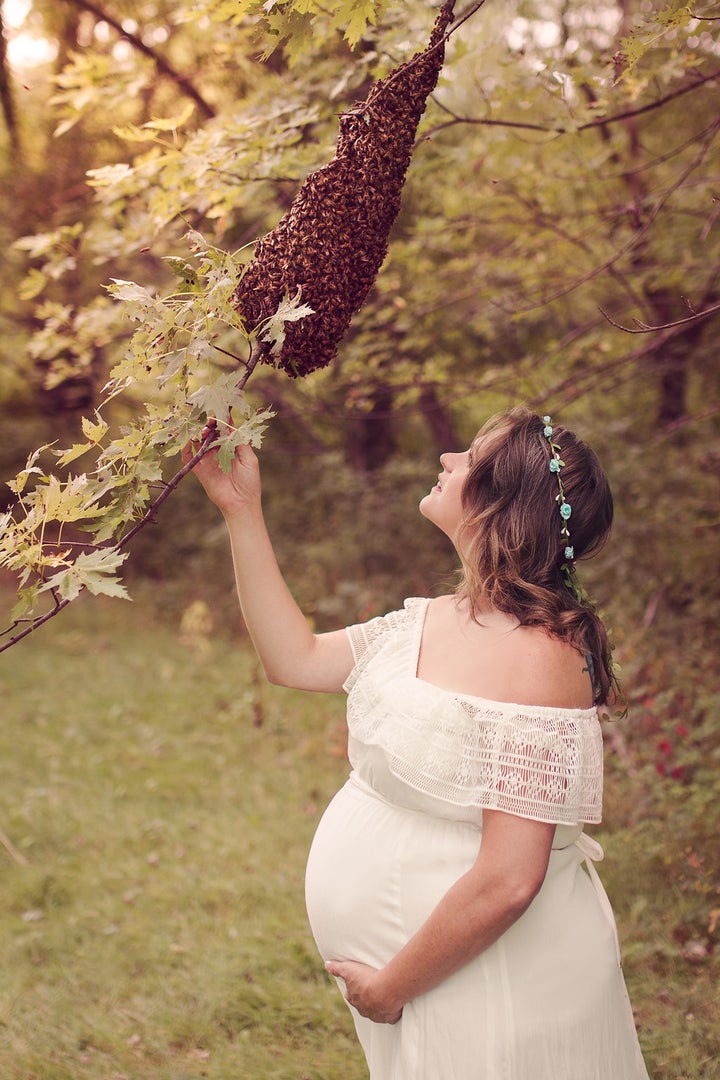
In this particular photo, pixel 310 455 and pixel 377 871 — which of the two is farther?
pixel 310 455

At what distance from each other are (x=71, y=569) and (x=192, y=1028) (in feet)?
8.32

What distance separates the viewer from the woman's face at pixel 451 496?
214 cm

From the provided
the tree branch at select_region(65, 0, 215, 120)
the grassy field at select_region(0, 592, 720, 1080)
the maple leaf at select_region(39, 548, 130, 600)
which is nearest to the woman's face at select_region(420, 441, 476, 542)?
the maple leaf at select_region(39, 548, 130, 600)

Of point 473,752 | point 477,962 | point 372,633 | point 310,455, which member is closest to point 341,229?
point 372,633

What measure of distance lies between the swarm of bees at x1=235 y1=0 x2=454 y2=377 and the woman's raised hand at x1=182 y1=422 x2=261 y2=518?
26 cm

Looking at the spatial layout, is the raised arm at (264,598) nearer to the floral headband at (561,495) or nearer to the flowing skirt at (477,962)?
the flowing skirt at (477,962)

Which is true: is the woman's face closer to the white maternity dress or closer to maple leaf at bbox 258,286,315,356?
the white maternity dress

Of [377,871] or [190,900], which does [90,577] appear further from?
[190,900]

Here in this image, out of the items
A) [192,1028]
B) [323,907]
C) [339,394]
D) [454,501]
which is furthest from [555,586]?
[339,394]

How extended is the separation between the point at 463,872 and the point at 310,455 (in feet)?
31.7

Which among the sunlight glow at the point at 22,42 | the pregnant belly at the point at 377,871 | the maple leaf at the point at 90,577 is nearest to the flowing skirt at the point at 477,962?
the pregnant belly at the point at 377,871

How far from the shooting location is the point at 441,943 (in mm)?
1834

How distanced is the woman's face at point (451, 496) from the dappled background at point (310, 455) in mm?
511

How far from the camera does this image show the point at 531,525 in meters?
2.01
